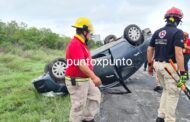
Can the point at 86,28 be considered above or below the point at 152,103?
above

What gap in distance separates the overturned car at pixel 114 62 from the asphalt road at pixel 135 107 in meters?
0.32

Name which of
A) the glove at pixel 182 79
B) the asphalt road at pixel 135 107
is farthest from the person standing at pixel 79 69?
the glove at pixel 182 79

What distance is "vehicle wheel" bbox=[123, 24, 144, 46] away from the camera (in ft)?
26.9

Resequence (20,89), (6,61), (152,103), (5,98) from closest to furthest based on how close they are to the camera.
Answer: (152,103) < (5,98) < (20,89) < (6,61)

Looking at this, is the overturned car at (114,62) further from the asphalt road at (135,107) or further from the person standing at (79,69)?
the person standing at (79,69)

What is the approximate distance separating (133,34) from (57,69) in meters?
1.92

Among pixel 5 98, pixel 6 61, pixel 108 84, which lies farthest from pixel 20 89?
pixel 6 61

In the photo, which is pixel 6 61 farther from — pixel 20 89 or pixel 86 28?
pixel 86 28

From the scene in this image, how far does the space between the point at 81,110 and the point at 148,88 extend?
329 cm

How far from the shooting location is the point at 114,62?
7.71 meters

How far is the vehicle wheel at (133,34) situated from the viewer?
819 centimetres

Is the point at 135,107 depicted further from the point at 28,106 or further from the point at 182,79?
the point at 28,106

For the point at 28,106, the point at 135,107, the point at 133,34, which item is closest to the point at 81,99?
the point at 135,107

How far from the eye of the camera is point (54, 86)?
7520mm
